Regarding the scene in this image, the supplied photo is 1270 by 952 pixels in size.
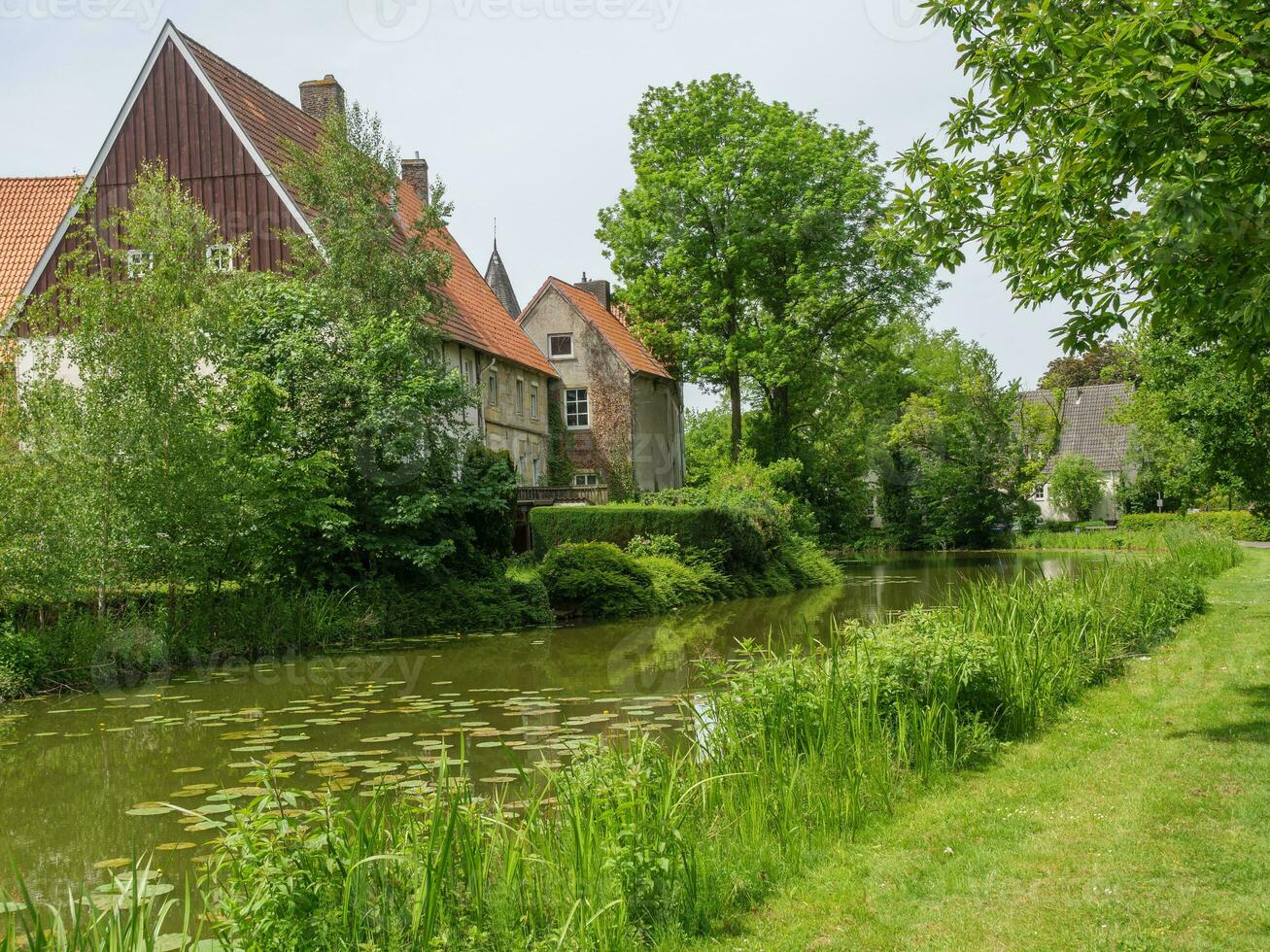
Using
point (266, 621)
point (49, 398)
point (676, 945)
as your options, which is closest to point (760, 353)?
point (266, 621)

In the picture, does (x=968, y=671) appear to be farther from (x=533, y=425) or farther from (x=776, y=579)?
(x=533, y=425)

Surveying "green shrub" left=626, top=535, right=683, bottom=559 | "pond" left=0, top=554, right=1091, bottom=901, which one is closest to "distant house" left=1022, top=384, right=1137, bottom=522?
"green shrub" left=626, top=535, right=683, bottom=559

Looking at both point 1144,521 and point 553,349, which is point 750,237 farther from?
point 1144,521

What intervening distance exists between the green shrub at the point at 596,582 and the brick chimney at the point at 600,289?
2632 centimetres

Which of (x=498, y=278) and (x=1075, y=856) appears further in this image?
(x=498, y=278)

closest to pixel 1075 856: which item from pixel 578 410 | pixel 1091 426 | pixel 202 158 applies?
pixel 202 158

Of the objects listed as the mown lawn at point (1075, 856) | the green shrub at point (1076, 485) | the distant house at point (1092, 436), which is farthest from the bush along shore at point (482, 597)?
the distant house at point (1092, 436)

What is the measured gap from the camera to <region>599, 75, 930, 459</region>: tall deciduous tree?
3894 cm

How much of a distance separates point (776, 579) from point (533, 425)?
1091 cm

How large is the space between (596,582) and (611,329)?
2319cm

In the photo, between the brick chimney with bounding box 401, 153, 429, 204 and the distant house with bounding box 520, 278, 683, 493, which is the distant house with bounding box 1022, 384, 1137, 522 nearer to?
the distant house with bounding box 520, 278, 683, 493

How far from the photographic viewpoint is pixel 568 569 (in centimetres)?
2375

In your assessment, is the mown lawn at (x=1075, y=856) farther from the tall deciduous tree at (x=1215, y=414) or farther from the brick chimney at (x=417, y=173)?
the brick chimney at (x=417, y=173)

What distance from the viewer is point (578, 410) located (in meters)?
43.1
